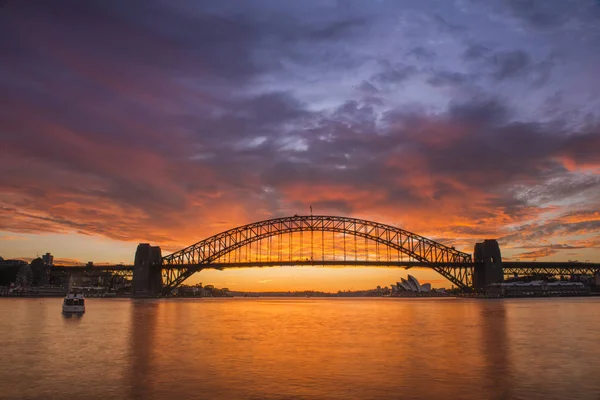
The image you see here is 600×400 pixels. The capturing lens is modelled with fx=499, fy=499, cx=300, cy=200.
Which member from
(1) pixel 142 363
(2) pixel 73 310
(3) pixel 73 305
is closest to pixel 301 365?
(1) pixel 142 363

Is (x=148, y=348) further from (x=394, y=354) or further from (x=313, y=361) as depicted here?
(x=394, y=354)

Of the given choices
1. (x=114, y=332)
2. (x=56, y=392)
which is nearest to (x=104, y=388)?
(x=56, y=392)

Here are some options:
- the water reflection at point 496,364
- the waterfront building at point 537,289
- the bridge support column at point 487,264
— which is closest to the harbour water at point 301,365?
the water reflection at point 496,364

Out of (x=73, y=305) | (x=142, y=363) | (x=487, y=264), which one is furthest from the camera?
(x=487, y=264)

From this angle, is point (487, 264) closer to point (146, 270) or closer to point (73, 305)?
point (146, 270)

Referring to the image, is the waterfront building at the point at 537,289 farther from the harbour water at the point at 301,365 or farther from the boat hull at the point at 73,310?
the boat hull at the point at 73,310

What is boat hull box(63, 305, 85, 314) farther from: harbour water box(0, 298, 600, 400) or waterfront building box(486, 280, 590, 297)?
waterfront building box(486, 280, 590, 297)

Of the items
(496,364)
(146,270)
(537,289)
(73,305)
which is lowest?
(496,364)
